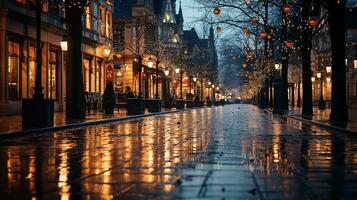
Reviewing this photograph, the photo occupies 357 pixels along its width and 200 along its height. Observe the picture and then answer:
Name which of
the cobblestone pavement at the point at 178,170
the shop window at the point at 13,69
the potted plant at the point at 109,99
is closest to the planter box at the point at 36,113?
the cobblestone pavement at the point at 178,170

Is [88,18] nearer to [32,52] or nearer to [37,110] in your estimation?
[32,52]

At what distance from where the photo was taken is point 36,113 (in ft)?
68.2

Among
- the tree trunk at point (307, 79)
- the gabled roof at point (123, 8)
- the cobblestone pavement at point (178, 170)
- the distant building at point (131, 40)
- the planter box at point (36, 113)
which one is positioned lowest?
the cobblestone pavement at point (178, 170)

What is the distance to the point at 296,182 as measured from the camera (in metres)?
8.03

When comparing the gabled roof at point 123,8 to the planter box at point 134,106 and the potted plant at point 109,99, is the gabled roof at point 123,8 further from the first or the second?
the potted plant at point 109,99

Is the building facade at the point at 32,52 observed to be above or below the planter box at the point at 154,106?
above

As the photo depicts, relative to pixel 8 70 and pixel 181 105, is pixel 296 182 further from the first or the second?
pixel 181 105

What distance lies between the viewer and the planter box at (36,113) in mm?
20703

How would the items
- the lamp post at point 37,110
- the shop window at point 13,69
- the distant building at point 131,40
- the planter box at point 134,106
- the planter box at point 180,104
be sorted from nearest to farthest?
the lamp post at point 37,110, the shop window at point 13,69, the planter box at point 134,106, the planter box at point 180,104, the distant building at point 131,40

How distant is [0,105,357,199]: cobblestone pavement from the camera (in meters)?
7.19

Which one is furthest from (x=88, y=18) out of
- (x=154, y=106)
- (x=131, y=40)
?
(x=131, y=40)

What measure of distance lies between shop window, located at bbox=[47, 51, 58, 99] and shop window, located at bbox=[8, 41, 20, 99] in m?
4.66

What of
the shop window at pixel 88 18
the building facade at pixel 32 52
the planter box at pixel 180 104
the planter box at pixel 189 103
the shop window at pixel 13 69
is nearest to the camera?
the building facade at pixel 32 52

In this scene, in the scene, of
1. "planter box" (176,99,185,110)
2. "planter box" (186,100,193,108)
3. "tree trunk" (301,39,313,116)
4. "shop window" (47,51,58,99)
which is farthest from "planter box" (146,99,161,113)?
"planter box" (186,100,193,108)
